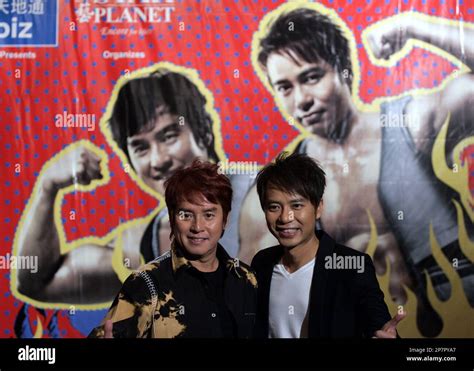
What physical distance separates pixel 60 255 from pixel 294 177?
3.67 feet

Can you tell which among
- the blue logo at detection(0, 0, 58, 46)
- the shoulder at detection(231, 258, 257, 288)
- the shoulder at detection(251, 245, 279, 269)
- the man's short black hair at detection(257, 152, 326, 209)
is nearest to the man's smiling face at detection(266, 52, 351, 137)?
the man's short black hair at detection(257, 152, 326, 209)

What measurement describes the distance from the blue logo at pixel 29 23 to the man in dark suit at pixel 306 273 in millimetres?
1173

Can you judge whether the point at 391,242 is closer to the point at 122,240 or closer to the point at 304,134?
the point at 304,134

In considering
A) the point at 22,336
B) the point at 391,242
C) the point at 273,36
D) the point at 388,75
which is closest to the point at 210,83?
the point at 273,36

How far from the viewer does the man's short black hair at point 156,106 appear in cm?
289

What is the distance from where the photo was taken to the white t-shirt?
9.31 ft

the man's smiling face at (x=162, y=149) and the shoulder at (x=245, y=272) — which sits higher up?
the man's smiling face at (x=162, y=149)

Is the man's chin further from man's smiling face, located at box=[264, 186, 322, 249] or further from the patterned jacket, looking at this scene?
man's smiling face, located at box=[264, 186, 322, 249]

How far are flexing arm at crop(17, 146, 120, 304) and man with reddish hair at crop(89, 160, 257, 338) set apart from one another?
140mm

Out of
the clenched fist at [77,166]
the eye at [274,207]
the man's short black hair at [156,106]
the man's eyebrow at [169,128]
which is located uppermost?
the man's short black hair at [156,106]

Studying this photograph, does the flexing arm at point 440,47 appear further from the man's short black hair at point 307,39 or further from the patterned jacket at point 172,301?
the patterned jacket at point 172,301

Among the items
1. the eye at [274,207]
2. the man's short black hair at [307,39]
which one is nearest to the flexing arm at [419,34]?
the man's short black hair at [307,39]

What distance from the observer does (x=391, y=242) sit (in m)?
2.87

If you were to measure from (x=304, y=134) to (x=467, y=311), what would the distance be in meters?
1.08
